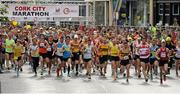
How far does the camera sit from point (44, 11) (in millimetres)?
39500

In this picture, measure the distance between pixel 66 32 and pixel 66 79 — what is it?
20.9 feet

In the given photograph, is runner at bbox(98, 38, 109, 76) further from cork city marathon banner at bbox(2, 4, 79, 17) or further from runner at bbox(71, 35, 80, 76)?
cork city marathon banner at bbox(2, 4, 79, 17)

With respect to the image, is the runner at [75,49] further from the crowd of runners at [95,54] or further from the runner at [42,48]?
the runner at [42,48]

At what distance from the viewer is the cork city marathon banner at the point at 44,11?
3900 cm

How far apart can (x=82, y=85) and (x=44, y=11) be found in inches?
647

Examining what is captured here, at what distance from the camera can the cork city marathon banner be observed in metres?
39.0

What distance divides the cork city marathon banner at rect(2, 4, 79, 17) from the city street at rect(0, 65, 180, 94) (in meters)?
11.6

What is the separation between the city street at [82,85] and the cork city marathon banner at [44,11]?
11585mm

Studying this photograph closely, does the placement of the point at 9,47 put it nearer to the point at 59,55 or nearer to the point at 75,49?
the point at 59,55

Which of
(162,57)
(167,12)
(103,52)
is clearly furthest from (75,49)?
(167,12)

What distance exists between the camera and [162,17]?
51750 millimetres

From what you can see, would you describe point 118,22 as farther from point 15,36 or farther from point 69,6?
point 15,36

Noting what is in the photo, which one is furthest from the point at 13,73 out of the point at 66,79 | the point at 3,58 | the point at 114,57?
the point at 114,57

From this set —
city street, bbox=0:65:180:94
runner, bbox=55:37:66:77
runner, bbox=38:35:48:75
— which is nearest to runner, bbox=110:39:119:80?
city street, bbox=0:65:180:94
